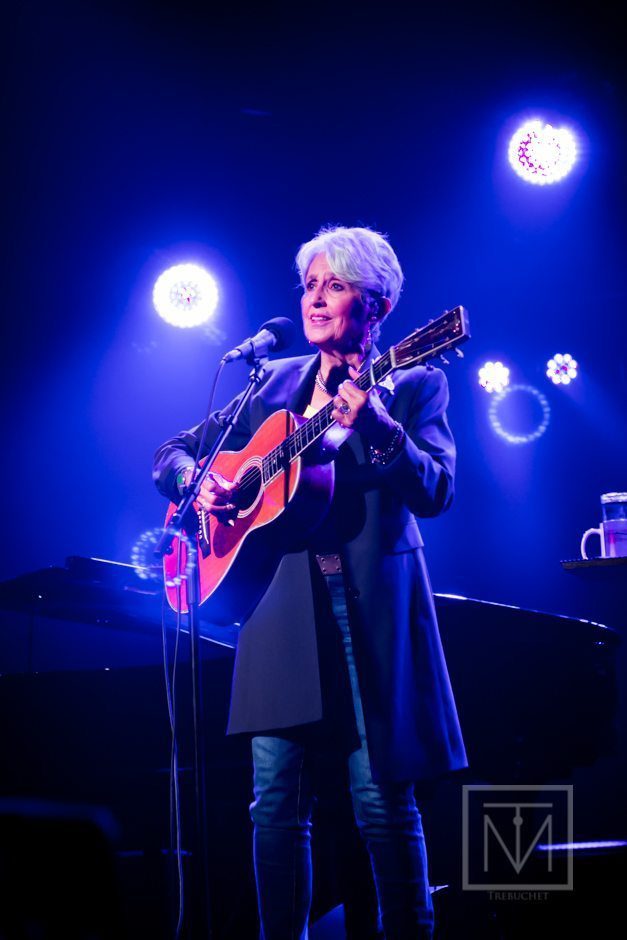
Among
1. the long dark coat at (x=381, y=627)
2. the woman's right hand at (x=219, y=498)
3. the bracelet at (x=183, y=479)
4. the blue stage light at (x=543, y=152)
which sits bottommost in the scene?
the long dark coat at (x=381, y=627)

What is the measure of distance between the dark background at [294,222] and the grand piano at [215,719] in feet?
4.86

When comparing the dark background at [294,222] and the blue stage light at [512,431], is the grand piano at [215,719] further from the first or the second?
the blue stage light at [512,431]

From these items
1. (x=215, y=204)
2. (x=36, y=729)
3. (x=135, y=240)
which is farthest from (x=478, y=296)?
(x=36, y=729)

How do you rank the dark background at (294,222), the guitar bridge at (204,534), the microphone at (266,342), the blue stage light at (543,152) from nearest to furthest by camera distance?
the microphone at (266,342), the guitar bridge at (204,534), the dark background at (294,222), the blue stage light at (543,152)

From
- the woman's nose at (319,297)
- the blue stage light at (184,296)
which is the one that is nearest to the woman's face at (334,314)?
the woman's nose at (319,297)

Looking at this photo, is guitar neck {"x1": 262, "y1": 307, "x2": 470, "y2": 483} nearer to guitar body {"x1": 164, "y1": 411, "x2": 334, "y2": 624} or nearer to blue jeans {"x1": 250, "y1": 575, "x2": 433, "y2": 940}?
guitar body {"x1": 164, "y1": 411, "x2": 334, "y2": 624}

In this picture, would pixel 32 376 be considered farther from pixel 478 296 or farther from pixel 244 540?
pixel 244 540

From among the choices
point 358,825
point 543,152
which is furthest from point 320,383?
point 543,152

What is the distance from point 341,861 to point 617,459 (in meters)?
3.35

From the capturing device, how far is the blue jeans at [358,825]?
1.91 meters

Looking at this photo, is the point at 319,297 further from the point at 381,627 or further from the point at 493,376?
the point at 493,376

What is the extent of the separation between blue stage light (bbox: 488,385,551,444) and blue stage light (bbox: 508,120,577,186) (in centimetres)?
130

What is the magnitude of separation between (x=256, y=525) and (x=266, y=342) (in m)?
0.52

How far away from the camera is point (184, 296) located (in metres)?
5.36
